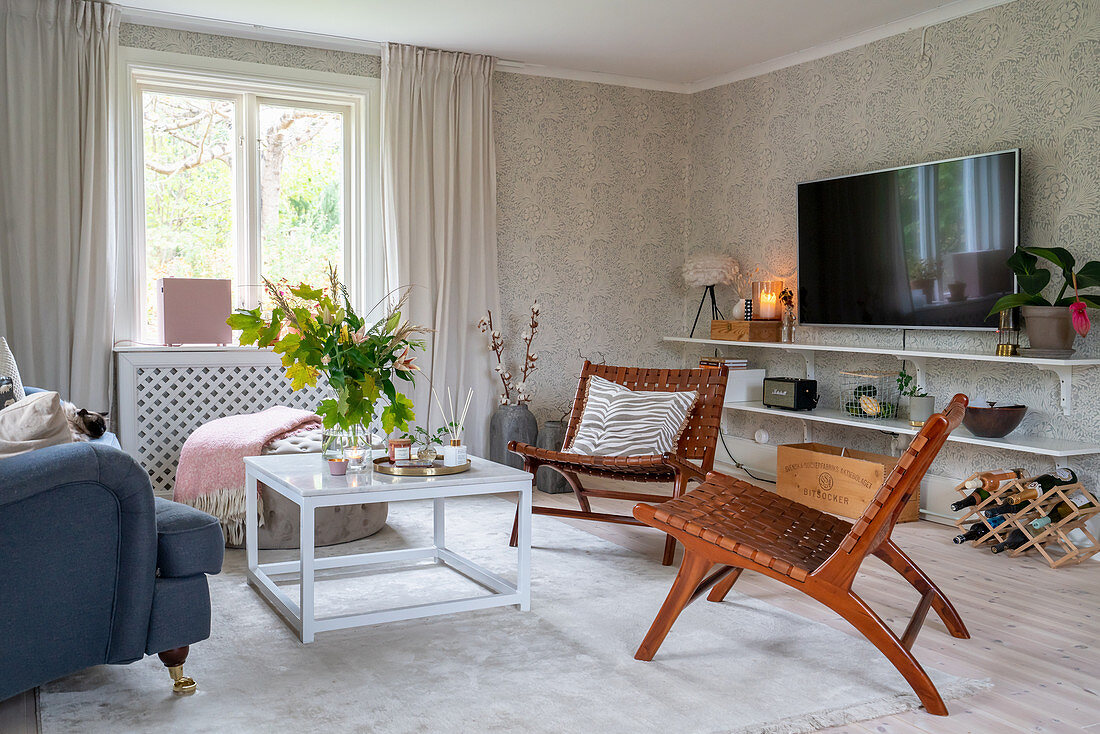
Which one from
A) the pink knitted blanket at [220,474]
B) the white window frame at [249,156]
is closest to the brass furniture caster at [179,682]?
the pink knitted blanket at [220,474]

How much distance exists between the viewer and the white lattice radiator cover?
4.53 metres

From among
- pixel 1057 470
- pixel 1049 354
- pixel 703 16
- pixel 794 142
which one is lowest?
pixel 1057 470

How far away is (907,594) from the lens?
3.17 meters

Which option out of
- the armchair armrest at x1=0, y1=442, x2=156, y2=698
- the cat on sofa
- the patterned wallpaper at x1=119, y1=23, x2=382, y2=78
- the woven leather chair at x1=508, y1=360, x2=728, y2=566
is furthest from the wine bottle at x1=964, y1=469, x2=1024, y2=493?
the patterned wallpaper at x1=119, y1=23, x2=382, y2=78

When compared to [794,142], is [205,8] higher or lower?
higher

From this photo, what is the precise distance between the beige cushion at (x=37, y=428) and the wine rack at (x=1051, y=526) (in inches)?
133

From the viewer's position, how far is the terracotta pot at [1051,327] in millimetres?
3652

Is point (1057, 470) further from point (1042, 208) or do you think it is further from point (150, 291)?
point (150, 291)

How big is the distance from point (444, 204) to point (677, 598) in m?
3.27

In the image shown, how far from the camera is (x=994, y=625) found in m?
2.83

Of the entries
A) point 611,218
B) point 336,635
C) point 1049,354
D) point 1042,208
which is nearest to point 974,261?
point 1042,208

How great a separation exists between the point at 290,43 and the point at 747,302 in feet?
9.47

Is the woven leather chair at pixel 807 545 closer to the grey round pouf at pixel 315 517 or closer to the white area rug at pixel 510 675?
the white area rug at pixel 510 675

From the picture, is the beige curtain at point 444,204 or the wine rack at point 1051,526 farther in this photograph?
the beige curtain at point 444,204
